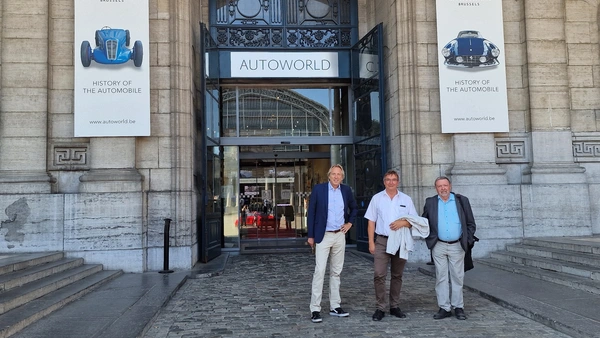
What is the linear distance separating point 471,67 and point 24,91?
8.67 meters

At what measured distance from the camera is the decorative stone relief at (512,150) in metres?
9.99

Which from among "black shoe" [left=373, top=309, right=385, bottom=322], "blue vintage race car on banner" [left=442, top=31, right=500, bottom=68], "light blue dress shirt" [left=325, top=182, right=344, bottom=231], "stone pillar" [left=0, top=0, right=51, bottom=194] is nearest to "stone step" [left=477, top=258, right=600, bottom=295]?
"black shoe" [left=373, top=309, right=385, bottom=322]

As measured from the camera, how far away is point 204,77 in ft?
33.0

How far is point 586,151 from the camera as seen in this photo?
33.3ft

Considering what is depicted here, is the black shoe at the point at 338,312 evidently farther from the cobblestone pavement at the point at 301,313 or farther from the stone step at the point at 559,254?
the stone step at the point at 559,254

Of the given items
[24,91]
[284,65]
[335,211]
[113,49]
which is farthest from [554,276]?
[24,91]

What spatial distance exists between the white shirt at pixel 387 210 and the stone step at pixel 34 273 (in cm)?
453

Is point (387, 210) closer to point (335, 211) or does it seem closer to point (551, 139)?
point (335, 211)

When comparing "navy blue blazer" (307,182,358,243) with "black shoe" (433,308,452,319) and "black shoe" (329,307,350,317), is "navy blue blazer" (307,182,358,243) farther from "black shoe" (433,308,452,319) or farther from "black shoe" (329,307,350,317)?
"black shoe" (433,308,452,319)

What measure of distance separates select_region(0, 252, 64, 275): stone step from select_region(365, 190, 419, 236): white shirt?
4.97m

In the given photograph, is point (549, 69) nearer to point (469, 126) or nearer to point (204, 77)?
Answer: point (469, 126)

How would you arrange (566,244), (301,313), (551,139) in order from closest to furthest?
(301,313) < (566,244) < (551,139)

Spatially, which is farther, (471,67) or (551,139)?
(551,139)

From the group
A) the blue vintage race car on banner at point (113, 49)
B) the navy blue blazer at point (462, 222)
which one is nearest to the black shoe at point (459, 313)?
the navy blue blazer at point (462, 222)
